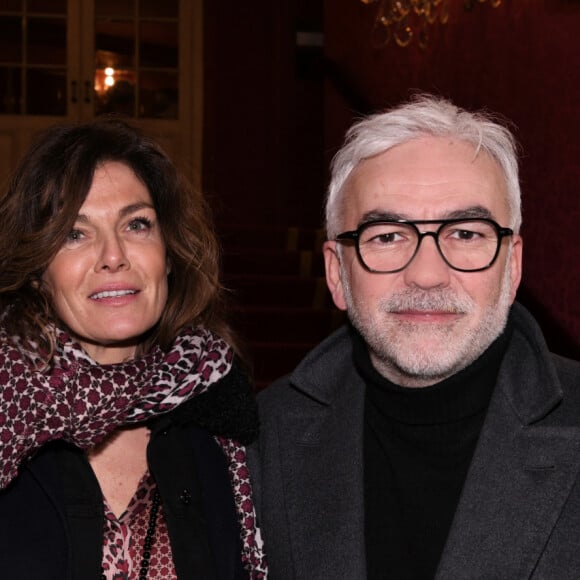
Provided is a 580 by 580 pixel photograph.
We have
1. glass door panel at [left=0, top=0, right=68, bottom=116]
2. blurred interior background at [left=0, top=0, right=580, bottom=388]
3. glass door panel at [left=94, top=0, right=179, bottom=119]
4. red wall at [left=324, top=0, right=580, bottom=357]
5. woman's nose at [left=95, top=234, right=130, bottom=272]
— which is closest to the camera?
woman's nose at [left=95, top=234, right=130, bottom=272]

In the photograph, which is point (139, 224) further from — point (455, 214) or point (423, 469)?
point (423, 469)

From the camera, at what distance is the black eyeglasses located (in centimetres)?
183

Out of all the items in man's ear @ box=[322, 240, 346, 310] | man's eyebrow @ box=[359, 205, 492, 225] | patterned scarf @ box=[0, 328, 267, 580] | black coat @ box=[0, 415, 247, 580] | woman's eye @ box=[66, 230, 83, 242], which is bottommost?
black coat @ box=[0, 415, 247, 580]

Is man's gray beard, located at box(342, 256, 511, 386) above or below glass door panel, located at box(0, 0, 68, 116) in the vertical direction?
below

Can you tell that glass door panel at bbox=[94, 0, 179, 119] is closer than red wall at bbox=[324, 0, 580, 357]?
No

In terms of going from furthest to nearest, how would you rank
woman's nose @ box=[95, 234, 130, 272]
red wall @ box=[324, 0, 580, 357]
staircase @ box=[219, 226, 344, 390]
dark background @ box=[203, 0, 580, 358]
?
1. staircase @ box=[219, 226, 344, 390]
2. dark background @ box=[203, 0, 580, 358]
3. red wall @ box=[324, 0, 580, 357]
4. woman's nose @ box=[95, 234, 130, 272]

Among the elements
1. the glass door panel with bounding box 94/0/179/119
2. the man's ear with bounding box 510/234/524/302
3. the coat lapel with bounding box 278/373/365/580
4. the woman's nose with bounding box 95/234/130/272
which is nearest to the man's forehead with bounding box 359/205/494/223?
the man's ear with bounding box 510/234/524/302

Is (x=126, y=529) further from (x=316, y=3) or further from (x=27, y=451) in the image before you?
(x=316, y=3)

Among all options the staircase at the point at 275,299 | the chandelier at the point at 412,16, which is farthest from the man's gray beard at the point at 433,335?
the chandelier at the point at 412,16

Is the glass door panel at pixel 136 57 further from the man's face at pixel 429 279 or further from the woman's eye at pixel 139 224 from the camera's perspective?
the man's face at pixel 429 279

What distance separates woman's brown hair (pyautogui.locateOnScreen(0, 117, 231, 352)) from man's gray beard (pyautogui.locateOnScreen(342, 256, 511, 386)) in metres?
0.48

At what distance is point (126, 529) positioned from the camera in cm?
188

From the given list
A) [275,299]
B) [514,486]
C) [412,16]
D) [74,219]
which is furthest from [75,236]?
[412,16]

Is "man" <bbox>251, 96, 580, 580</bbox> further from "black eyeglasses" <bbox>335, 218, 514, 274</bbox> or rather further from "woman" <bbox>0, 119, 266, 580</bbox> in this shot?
"woman" <bbox>0, 119, 266, 580</bbox>
